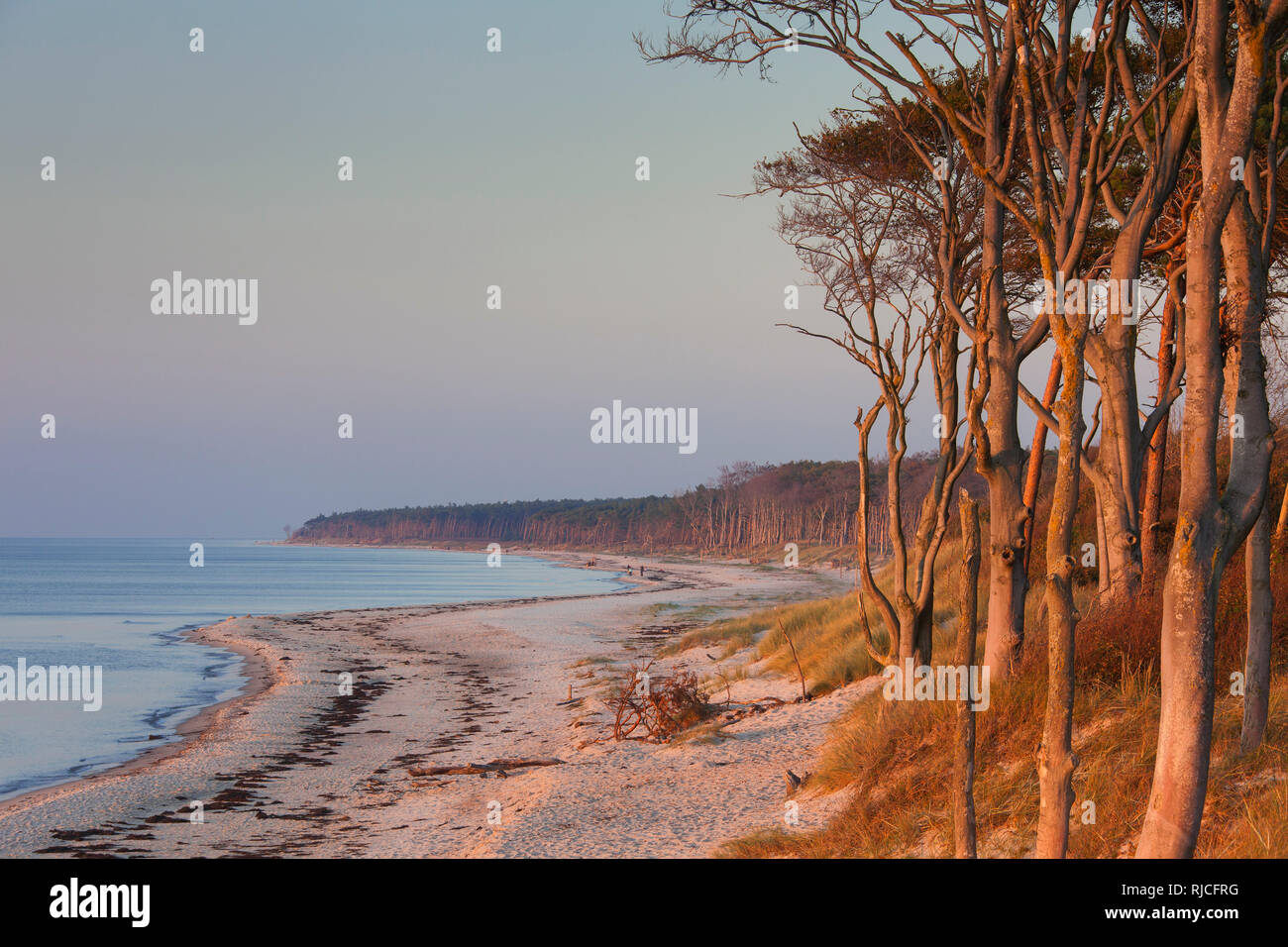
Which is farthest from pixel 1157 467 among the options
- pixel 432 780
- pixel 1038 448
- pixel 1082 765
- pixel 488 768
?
pixel 432 780

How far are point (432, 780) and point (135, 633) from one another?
34.9 meters

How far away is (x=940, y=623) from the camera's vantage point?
15.2m

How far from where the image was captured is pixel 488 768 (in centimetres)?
1290

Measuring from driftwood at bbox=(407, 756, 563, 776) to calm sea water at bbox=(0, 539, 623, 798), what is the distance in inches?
256

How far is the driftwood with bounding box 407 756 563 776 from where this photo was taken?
12.7 m

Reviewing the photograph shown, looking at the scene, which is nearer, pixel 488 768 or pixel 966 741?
pixel 966 741

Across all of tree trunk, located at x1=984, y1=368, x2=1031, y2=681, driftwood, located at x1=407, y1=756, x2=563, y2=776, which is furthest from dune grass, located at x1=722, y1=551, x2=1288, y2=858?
driftwood, located at x1=407, y1=756, x2=563, y2=776

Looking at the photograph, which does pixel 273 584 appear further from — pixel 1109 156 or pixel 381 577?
pixel 1109 156

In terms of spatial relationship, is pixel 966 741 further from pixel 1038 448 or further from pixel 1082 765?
pixel 1038 448

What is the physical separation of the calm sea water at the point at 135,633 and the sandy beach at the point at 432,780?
1.35 m
